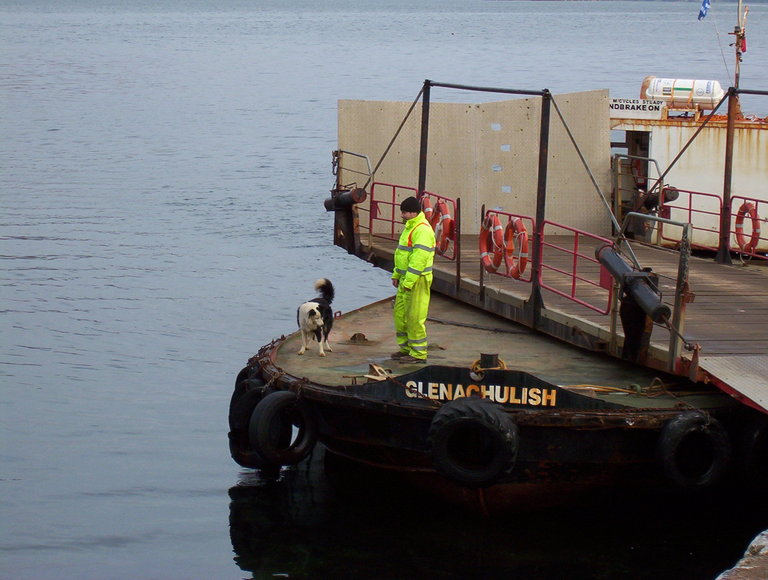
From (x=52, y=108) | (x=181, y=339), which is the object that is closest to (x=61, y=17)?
(x=52, y=108)

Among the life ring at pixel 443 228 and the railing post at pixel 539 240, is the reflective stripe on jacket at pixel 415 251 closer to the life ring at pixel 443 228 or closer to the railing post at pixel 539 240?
the railing post at pixel 539 240

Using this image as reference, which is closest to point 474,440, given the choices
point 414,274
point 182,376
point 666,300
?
point 414,274

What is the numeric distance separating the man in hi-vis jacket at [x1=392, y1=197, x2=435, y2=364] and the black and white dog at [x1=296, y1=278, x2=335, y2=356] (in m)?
0.80

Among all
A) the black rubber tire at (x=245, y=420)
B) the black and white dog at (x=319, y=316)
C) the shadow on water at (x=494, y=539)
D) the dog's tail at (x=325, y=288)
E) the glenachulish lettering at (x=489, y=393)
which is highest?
the dog's tail at (x=325, y=288)

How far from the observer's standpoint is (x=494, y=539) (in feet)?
39.0

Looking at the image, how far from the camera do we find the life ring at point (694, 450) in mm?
10445

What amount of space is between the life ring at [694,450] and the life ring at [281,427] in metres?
3.27

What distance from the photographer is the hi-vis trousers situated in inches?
476

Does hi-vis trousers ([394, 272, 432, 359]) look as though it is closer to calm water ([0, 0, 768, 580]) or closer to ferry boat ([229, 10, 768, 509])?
ferry boat ([229, 10, 768, 509])

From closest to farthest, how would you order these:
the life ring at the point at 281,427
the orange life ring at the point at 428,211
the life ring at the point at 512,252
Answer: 1. the life ring at the point at 281,427
2. the life ring at the point at 512,252
3. the orange life ring at the point at 428,211

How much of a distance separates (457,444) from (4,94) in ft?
213

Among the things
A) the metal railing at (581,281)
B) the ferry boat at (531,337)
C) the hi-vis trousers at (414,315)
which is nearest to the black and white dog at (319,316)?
the ferry boat at (531,337)

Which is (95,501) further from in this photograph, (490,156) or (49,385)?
(490,156)

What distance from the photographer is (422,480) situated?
11.9 meters
